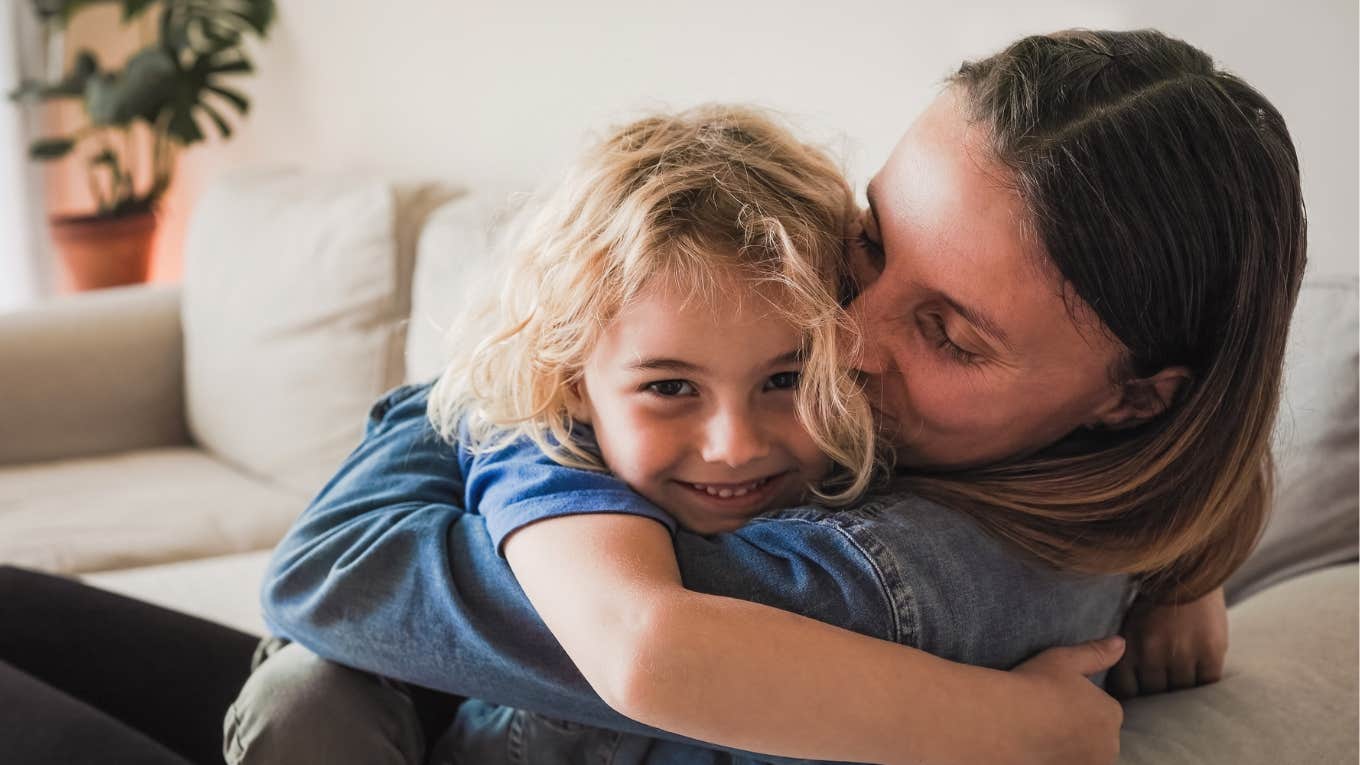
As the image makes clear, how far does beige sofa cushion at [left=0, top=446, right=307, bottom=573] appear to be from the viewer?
1848mm

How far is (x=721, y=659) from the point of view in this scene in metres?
0.70

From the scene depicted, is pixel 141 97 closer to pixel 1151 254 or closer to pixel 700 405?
pixel 700 405

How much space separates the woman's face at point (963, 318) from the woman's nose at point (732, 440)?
0.09 m

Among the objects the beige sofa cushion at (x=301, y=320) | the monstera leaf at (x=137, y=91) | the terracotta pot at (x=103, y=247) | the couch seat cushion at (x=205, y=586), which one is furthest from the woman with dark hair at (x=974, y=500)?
the terracotta pot at (x=103, y=247)

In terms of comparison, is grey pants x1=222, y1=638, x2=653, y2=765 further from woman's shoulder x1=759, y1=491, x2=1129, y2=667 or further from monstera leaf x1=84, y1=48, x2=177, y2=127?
monstera leaf x1=84, y1=48, x2=177, y2=127

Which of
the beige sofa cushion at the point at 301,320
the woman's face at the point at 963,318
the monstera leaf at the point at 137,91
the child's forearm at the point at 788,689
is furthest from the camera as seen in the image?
the monstera leaf at the point at 137,91

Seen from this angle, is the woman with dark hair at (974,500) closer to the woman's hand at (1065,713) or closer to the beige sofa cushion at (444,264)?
the woman's hand at (1065,713)

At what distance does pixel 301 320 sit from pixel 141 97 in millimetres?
1211

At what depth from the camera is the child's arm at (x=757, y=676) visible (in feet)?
2.28

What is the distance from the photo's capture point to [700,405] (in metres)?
0.93

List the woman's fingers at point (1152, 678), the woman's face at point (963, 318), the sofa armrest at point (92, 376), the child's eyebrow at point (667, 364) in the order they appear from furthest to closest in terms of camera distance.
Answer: the sofa armrest at point (92, 376) < the woman's fingers at point (1152, 678) < the child's eyebrow at point (667, 364) < the woman's face at point (963, 318)

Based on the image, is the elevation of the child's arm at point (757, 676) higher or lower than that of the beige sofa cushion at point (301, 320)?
higher

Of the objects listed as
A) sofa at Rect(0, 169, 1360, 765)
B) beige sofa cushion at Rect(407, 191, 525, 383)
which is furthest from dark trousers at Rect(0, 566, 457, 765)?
beige sofa cushion at Rect(407, 191, 525, 383)

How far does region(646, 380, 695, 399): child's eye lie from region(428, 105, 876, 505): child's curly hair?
58 millimetres
